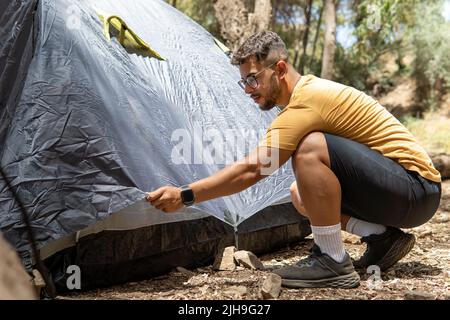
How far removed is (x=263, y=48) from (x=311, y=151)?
1.59ft

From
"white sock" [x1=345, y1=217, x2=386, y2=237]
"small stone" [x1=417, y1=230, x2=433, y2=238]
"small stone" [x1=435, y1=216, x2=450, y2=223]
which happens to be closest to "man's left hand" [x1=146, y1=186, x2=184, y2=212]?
"white sock" [x1=345, y1=217, x2=386, y2=237]

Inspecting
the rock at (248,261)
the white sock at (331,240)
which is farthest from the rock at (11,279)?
the rock at (248,261)

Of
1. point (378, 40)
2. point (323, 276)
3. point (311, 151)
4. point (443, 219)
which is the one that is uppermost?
point (378, 40)

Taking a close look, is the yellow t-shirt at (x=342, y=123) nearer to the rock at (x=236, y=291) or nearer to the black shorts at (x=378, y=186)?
the black shorts at (x=378, y=186)

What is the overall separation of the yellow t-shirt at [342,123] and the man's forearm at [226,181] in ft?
0.40

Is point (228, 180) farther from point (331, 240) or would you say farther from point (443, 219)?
point (443, 219)

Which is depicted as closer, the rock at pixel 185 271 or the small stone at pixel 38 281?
the small stone at pixel 38 281

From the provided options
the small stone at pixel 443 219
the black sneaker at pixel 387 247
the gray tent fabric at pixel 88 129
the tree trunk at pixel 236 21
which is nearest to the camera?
the gray tent fabric at pixel 88 129

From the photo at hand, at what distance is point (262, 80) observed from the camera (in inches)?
93.9

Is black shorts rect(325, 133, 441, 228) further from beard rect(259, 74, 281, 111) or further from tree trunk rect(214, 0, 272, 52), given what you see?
tree trunk rect(214, 0, 272, 52)

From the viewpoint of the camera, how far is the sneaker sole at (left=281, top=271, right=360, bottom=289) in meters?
2.29

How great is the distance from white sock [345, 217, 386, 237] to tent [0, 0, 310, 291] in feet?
1.65

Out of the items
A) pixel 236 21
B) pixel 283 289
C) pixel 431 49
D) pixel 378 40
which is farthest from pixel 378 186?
pixel 378 40

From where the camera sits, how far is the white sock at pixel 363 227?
259cm
